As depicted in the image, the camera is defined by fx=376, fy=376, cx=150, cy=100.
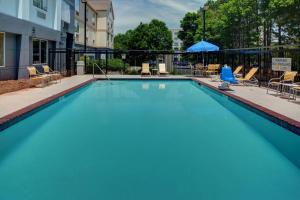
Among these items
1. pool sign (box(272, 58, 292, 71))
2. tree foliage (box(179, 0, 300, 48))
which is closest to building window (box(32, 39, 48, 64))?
pool sign (box(272, 58, 292, 71))

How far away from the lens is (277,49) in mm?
14672

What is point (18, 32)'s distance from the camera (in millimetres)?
16641

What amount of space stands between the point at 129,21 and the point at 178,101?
52.3 m

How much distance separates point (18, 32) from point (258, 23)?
19.7m

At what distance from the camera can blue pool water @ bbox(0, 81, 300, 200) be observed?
4621mm

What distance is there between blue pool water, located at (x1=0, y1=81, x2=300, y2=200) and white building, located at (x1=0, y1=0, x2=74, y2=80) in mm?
6262

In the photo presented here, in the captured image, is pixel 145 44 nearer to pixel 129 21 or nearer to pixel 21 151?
pixel 129 21

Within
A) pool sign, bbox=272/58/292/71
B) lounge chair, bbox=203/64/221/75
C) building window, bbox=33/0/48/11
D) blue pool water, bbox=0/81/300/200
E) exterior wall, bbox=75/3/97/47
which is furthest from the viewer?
exterior wall, bbox=75/3/97/47

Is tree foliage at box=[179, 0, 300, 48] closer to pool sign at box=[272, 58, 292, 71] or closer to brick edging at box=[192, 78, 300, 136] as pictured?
pool sign at box=[272, 58, 292, 71]

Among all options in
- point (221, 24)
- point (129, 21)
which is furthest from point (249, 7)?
point (129, 21)

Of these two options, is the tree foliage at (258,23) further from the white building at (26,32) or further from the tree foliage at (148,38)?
the tree foliage at (148,38)

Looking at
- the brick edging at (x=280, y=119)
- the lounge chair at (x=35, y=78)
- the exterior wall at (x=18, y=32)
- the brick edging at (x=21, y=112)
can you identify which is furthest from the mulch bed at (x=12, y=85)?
the brick edging at (x=280, y=119)

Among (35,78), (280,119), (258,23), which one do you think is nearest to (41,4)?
(35,78)

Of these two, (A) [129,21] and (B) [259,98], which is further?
(A) [129,21]
